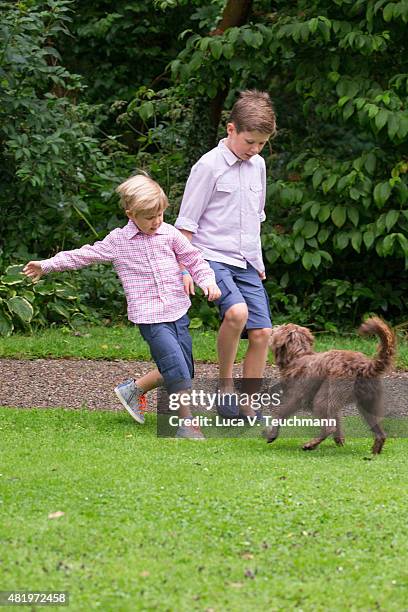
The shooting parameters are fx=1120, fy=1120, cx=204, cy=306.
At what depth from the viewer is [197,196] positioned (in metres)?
6.66

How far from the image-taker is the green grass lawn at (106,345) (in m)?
9.24

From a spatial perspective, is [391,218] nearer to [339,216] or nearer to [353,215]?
[353,215]

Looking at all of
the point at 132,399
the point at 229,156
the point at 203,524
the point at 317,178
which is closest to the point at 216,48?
the point at 317,178

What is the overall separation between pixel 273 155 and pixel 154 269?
569 centimetres

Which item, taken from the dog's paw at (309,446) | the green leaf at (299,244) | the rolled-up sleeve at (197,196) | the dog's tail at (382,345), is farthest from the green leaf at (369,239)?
the dog's tail at (382,345)

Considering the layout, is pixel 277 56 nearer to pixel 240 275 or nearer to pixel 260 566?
pixel 240 275

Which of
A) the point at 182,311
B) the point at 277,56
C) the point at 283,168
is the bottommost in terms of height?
the point at 182,311

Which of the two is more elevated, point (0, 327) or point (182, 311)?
point (182, 311)

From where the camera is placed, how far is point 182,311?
6488mm

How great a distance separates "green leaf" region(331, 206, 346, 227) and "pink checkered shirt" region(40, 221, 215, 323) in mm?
4194

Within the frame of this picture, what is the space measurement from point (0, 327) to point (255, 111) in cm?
440

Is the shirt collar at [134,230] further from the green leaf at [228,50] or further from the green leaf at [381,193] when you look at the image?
the green leaf at [228,50]

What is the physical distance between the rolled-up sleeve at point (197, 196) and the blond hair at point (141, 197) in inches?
11.5

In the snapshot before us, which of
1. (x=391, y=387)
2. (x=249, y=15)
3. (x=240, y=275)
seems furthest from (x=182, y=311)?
(x=249, y=15)
